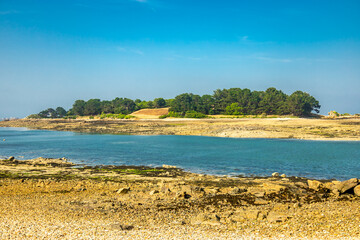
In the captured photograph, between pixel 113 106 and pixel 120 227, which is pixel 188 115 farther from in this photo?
pixel 120 227

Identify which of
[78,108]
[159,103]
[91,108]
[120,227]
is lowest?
[120,227]

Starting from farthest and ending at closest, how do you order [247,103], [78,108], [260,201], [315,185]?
1. [78,108]
2. [247,103]
3. [315,185]
4. [260,201]

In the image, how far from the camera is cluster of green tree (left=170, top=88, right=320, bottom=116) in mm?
117912

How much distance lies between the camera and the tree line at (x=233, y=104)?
11893 cm

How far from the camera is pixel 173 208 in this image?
15070mm

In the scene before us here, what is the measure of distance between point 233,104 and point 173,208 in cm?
11655

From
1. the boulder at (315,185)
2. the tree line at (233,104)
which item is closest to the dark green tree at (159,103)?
the tree line at (233,104)

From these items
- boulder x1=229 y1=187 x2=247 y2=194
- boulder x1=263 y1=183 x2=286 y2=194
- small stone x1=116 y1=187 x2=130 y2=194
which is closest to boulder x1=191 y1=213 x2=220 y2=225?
boulder x1=229 y1=187 x2=247 y2=194

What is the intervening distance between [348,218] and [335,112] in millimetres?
119811

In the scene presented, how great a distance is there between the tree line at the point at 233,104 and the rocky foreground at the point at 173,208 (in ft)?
331

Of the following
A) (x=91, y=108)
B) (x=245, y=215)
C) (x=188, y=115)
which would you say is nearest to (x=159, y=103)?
(x=91, y=108)

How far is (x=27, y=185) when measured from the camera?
20062 mm

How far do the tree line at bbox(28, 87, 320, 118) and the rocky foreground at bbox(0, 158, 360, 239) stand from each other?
100788 mm

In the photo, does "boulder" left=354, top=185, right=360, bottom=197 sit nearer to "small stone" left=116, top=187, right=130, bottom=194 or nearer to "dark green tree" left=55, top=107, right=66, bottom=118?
"small stone" left=116, top=187, right=130, bottom=194
